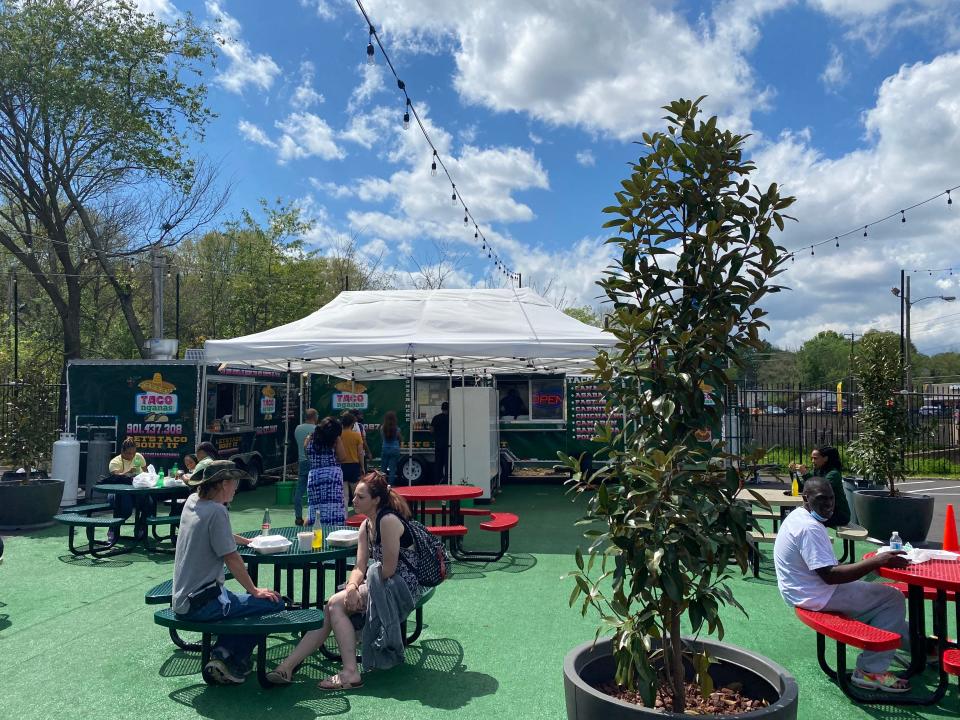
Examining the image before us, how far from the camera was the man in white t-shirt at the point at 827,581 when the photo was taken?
4.44 metres

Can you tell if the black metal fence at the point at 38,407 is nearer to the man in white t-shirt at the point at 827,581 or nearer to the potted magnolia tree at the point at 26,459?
the potted magnolia tree at the point at 26,459

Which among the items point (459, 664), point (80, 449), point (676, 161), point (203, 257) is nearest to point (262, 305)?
point (203, 257)

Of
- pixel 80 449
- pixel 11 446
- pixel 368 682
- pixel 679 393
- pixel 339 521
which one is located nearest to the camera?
pixel 679 393

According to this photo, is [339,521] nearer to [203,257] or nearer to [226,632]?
[226,632]

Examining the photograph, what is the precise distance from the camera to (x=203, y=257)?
32.9 meters

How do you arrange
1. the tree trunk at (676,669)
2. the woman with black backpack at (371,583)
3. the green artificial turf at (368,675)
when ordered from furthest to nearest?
the woman with black backpack at (371,583)
the green artificial turf at (368,675)
the tree trunk at (676,669)

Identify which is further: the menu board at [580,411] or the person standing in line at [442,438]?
the menu board at [580,411]

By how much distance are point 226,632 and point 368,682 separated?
0.91m

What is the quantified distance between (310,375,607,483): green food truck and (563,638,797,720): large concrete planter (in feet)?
35.5

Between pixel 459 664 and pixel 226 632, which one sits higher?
pixel 226 632

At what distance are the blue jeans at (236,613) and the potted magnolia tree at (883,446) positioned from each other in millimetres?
7191

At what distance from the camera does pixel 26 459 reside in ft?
33.1

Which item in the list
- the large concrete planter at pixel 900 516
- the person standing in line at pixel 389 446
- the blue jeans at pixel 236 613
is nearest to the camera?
the blue jeans at pixel 236 613

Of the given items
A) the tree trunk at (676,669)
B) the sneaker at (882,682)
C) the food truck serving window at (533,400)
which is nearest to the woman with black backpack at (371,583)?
the tree trunk at (676,669)
